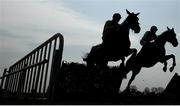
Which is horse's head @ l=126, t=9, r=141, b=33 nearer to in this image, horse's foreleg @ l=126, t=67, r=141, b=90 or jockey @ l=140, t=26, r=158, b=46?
jockey @ l=140, t=26, r=158, b=46

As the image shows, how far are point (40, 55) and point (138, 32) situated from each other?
422 centimetres

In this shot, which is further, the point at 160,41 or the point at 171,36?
the point at 171,36

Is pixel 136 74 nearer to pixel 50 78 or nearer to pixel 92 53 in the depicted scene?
pixel 92 53

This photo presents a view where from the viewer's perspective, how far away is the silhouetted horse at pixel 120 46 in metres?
12.2

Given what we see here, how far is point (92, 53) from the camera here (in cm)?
1314

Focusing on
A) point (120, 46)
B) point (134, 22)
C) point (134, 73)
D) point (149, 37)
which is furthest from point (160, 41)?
point (120, 46)

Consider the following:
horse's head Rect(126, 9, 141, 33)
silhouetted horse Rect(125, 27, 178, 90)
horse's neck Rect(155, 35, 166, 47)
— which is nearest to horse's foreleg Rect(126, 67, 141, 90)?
silhouetted horse Rect(125, 27, 178, 90)

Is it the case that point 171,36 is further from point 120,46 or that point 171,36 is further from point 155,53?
point 120,46

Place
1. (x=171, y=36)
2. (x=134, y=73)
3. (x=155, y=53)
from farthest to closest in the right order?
1. (x=134, y=73)
2. (x=171, y=36)
3. (x=155, y=53)

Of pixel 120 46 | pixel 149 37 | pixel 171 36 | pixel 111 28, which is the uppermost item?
pixel 171 36

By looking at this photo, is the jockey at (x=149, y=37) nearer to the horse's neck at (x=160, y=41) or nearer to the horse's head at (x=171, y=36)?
the horse's neck at (x=160, y=41)

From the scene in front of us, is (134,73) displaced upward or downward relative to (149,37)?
downward

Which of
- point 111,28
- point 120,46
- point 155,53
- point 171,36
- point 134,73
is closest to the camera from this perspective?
point 111,28

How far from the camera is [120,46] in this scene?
12281 mm
